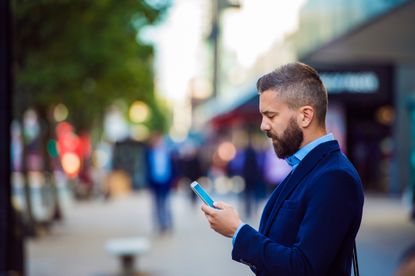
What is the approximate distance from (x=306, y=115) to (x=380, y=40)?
14.2m

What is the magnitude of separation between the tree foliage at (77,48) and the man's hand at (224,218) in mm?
6146

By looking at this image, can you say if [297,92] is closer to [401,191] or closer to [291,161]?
[291,161]

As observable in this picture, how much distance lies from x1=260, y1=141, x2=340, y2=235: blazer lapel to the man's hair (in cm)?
9

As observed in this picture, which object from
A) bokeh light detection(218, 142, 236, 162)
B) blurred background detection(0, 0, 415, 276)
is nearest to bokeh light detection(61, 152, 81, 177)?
blurred background detection(0, 0, 415, 276)

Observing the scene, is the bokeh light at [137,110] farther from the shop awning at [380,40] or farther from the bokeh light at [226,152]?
Result: the shop awning at [380,40]

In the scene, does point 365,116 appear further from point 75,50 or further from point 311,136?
point 311,136

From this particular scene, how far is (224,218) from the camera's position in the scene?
284 centimetres

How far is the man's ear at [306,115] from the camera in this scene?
283 centimetres

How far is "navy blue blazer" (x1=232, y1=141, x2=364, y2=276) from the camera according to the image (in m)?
2.62

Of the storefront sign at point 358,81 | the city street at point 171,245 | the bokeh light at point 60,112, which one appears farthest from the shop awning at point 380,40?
the bokeh light at point 60,112

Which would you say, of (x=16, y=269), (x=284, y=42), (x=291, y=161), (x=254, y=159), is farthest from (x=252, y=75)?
(x=291, y=161)

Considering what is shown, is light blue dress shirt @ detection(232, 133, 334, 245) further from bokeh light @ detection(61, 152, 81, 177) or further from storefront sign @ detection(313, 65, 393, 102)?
bokeh light @ detection(61, 152, 81, 177)

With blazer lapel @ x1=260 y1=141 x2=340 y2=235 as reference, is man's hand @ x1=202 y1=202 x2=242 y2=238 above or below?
below

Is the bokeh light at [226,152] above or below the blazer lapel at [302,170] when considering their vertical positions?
below
